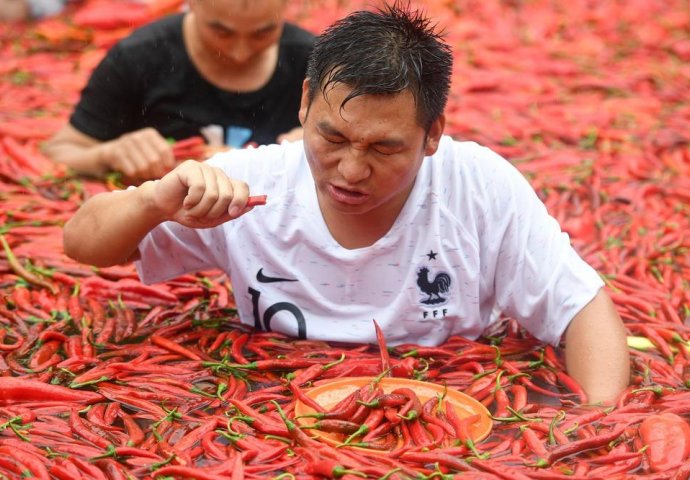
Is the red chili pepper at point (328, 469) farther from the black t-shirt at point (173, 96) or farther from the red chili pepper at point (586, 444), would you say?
the black t-shirt at point (173, 96)

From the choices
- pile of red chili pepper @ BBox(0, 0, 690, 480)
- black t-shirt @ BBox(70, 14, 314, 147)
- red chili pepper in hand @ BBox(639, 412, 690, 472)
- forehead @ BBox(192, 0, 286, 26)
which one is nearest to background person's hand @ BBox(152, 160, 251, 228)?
pile of red chili pepper @ BBox(0, 0, 690, 480)

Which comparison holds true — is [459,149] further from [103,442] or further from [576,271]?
[103,442]

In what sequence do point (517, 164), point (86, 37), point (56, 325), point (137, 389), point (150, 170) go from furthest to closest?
1. point (86, 37)
2. point (517, 164)
3. point (150, 170)
4. point (56, 325)
5. point (137, 389)

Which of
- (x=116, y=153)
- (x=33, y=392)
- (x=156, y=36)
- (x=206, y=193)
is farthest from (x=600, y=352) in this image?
(x=156, y=36)

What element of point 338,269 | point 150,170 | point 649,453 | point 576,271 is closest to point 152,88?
point 150,170

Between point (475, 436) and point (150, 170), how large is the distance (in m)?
2.22

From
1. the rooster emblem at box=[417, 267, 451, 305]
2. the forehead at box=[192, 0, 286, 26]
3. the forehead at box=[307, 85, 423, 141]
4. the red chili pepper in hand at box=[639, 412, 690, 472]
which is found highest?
the forehead at box=[192, 0, 286, 26]

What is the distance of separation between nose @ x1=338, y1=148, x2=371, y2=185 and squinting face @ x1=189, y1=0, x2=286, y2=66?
1568 millimetres

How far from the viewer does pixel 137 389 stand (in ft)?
10.0

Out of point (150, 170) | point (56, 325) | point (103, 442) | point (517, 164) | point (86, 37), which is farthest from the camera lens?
point (86, 37)

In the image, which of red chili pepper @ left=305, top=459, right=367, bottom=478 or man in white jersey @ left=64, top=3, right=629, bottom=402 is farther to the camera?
man in white jersey @ left=64, top=3, right=629, bottom=402

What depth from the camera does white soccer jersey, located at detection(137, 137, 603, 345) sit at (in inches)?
125

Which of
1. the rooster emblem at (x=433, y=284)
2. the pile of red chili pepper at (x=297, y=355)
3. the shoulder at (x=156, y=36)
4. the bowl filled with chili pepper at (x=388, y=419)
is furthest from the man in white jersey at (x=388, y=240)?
the shoulder at (x=156, y=36)

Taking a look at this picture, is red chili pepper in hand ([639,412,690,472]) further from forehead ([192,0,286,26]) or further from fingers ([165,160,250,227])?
forehead ([192,0,286,26])
